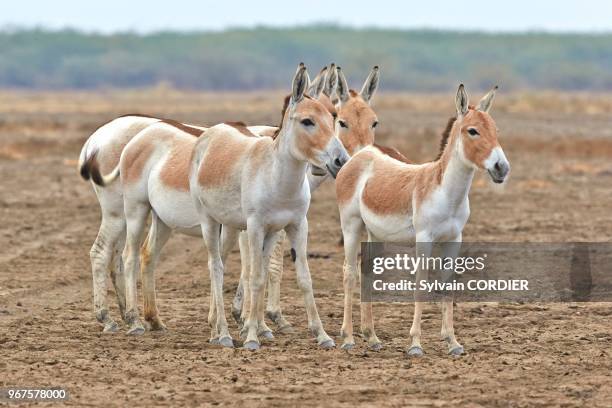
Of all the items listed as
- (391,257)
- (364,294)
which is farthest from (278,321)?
(391,257)

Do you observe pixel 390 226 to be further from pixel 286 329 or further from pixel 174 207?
pixel 174 207

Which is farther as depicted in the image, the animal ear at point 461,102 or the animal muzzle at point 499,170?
the animal ear at point 461,102

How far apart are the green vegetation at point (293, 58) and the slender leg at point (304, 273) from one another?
114291 mm

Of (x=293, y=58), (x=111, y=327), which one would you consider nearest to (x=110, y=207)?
(x=111, y=327)

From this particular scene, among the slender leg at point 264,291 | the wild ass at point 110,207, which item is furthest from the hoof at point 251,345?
the wild ass at point 110,207

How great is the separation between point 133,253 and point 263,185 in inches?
74.1

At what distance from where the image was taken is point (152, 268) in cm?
1159

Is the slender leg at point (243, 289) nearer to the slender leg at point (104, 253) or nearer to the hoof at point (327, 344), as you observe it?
the hoof at point (327, 344)

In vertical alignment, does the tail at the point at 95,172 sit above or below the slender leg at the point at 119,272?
above

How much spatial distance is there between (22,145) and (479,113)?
25688 mm

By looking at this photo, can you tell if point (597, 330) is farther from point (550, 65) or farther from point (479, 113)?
point (550, 65)

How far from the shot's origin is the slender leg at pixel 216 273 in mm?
10602

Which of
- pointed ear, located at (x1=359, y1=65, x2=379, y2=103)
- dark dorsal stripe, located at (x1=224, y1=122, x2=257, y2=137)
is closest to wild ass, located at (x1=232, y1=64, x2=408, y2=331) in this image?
pointed ear, located at (x1=359, y1=65, x2=379, y2=103)

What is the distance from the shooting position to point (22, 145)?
34156mm
